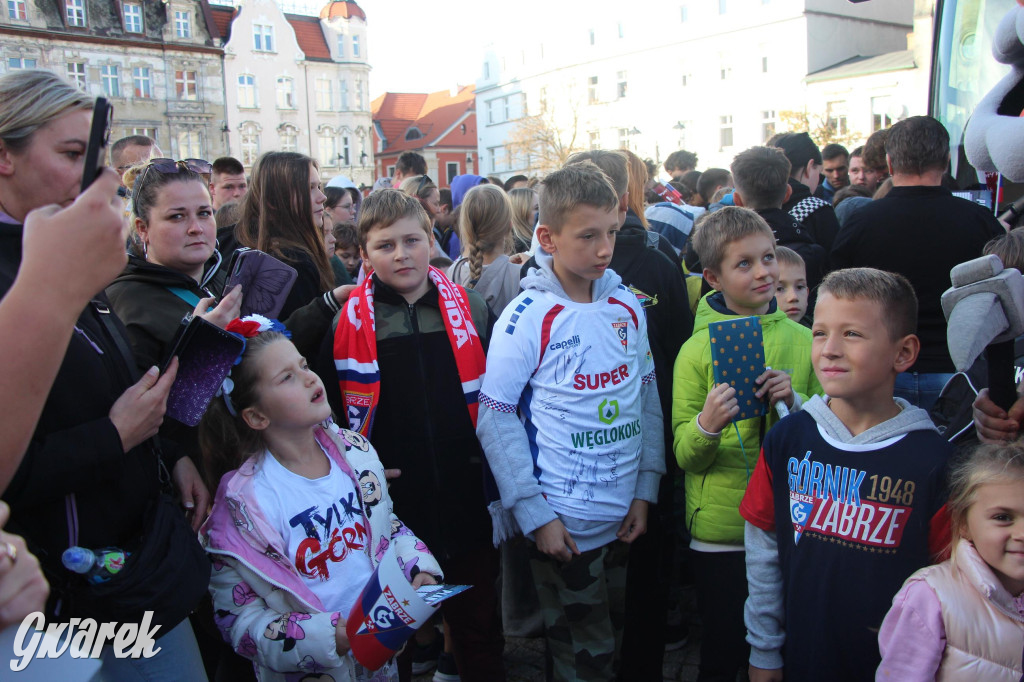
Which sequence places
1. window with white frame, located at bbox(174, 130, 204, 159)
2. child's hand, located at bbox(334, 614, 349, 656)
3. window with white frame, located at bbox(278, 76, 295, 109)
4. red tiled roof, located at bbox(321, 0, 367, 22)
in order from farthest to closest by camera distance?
1. red tiled roof, located at bbox(321, 0, 367, 22)
2. window with white frame, located at bbox(278, 76, 295, 109)
3. window with white frame, located at bbox(174, 130, 204, 159)
4. child's hand, located at bbox(334, 614, 349, 656)

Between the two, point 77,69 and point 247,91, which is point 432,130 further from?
point 77,69

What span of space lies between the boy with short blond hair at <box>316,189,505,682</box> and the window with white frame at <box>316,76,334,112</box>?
48536mm

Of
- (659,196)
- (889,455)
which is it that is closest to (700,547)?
(889,455)

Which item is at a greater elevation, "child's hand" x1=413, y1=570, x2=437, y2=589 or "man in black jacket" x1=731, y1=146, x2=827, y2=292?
"man in black jacket" x1=731, y1=146, x2=827, y2=292

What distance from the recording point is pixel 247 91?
44.2 meters

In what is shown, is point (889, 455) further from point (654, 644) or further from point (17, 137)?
point (17, 137)

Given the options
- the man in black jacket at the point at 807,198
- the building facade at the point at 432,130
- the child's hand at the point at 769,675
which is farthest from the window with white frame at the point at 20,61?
the child's hand at the point at 769,675

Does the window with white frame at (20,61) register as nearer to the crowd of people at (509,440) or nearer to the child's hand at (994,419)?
the crowd of people at (509,440)

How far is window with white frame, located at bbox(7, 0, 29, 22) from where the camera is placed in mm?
34969

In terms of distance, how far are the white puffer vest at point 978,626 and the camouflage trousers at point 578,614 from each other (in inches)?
47.1

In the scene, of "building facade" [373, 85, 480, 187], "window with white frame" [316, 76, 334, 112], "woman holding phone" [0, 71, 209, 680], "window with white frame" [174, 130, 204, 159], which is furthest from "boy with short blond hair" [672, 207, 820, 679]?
"building facade" [373, 85, 480, 187]

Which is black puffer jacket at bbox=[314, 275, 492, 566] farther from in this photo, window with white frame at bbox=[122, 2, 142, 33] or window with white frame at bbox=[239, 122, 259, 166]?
window with white frame at bbox=[239, 122, 259, 166]

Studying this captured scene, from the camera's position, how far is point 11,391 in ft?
4.59

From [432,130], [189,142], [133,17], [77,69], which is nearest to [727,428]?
[189,142]
